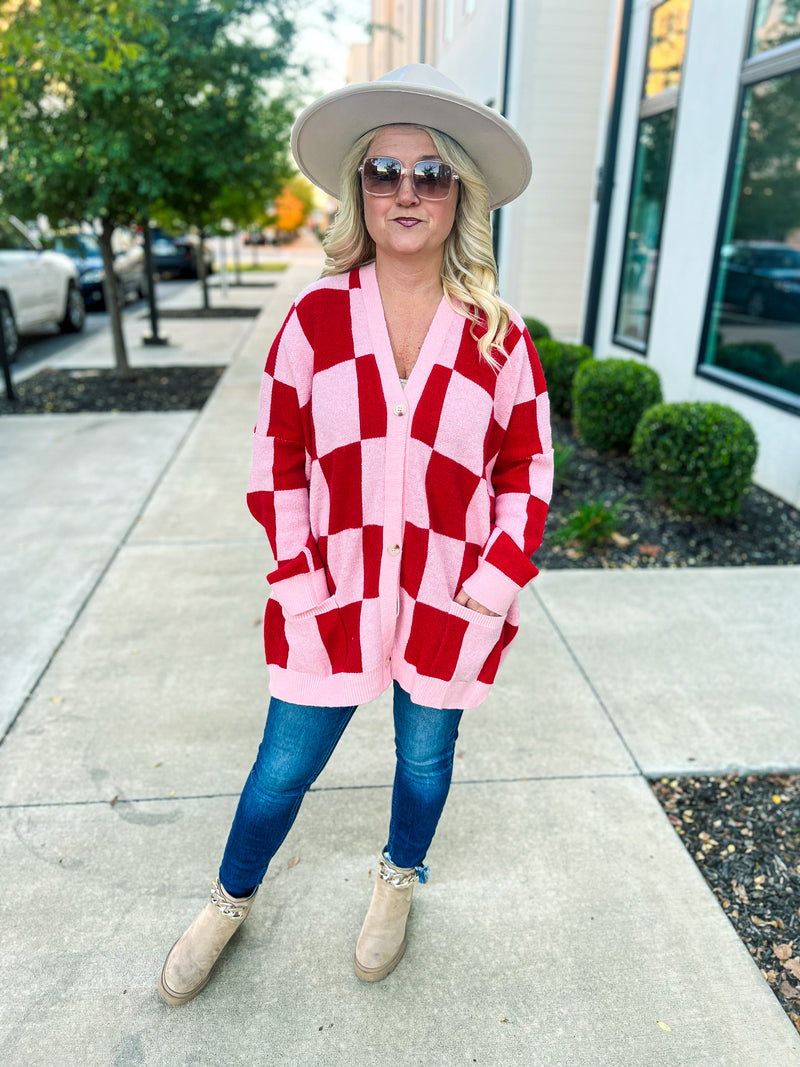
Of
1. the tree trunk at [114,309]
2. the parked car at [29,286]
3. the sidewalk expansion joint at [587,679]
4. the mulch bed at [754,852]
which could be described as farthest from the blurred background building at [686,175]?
the parked car at [29,286]

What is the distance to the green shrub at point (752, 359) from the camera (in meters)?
5.78

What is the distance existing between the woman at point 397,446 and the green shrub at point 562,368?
5.30 metres

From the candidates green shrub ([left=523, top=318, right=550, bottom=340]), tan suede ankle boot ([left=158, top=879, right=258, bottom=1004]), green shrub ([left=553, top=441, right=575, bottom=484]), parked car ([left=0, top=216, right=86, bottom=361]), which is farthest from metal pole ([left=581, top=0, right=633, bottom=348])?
tan suede ankle boot ([left=158, top=879, right=258, bottom=1004])

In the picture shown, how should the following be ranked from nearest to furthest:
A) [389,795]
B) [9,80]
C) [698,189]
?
[389,795] → [9,80] → [698,189]

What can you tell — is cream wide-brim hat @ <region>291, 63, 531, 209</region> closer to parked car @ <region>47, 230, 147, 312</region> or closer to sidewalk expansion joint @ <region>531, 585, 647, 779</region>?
sidewalk expansion joint @ <region>531, 585, 647, 779</region>

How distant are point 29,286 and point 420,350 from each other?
9.94 meters

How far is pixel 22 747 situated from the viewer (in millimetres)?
2838

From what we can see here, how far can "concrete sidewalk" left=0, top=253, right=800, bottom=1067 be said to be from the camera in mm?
1886

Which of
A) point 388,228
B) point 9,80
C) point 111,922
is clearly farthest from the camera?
point 9,80

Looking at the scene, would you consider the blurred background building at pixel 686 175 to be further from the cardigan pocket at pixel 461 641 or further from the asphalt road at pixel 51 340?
the asphalt road at pixel 51 340

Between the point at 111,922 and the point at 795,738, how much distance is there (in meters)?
2.32

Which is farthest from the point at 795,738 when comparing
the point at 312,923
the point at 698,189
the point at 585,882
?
the point at 698,189

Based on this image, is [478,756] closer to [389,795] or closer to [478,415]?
[389,795]

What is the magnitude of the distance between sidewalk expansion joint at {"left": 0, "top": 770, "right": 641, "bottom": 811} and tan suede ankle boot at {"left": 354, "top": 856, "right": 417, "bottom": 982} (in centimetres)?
58
